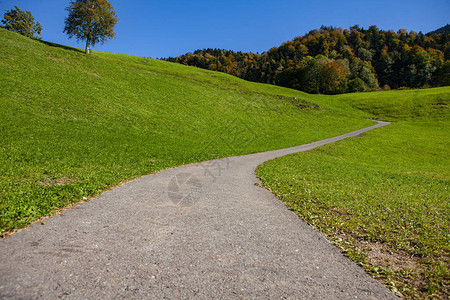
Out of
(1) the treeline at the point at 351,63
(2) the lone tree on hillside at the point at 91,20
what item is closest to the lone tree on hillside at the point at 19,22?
(2) the lone tree on hillside at the point at 91,20

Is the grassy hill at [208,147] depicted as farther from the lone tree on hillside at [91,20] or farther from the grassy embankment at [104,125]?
the lone tree on hillside at [91,20]

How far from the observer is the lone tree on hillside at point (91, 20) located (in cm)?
5550

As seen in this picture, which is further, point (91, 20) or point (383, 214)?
point (91, 20)

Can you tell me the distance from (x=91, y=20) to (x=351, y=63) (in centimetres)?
12080

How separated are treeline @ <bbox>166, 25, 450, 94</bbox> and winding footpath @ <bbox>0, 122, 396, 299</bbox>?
10733cm

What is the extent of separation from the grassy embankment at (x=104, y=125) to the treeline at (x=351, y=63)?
46.7m

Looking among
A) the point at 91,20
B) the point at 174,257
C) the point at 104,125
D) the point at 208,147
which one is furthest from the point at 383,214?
the point at 91,20

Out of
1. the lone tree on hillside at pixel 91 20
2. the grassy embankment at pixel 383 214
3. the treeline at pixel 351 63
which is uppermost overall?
the treeline at pixel 351 63

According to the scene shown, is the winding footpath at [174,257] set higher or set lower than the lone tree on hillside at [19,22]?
lower

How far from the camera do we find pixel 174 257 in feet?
20.4

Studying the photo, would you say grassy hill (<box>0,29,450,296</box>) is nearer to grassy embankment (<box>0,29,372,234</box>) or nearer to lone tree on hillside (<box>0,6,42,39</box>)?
grassy embankment (<box>0,29,372,234</box>)

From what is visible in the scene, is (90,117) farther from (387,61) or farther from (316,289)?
(387,61)

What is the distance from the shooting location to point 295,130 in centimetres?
4994

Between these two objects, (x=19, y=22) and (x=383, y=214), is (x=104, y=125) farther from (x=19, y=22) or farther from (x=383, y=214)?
(x=19, y=22)
